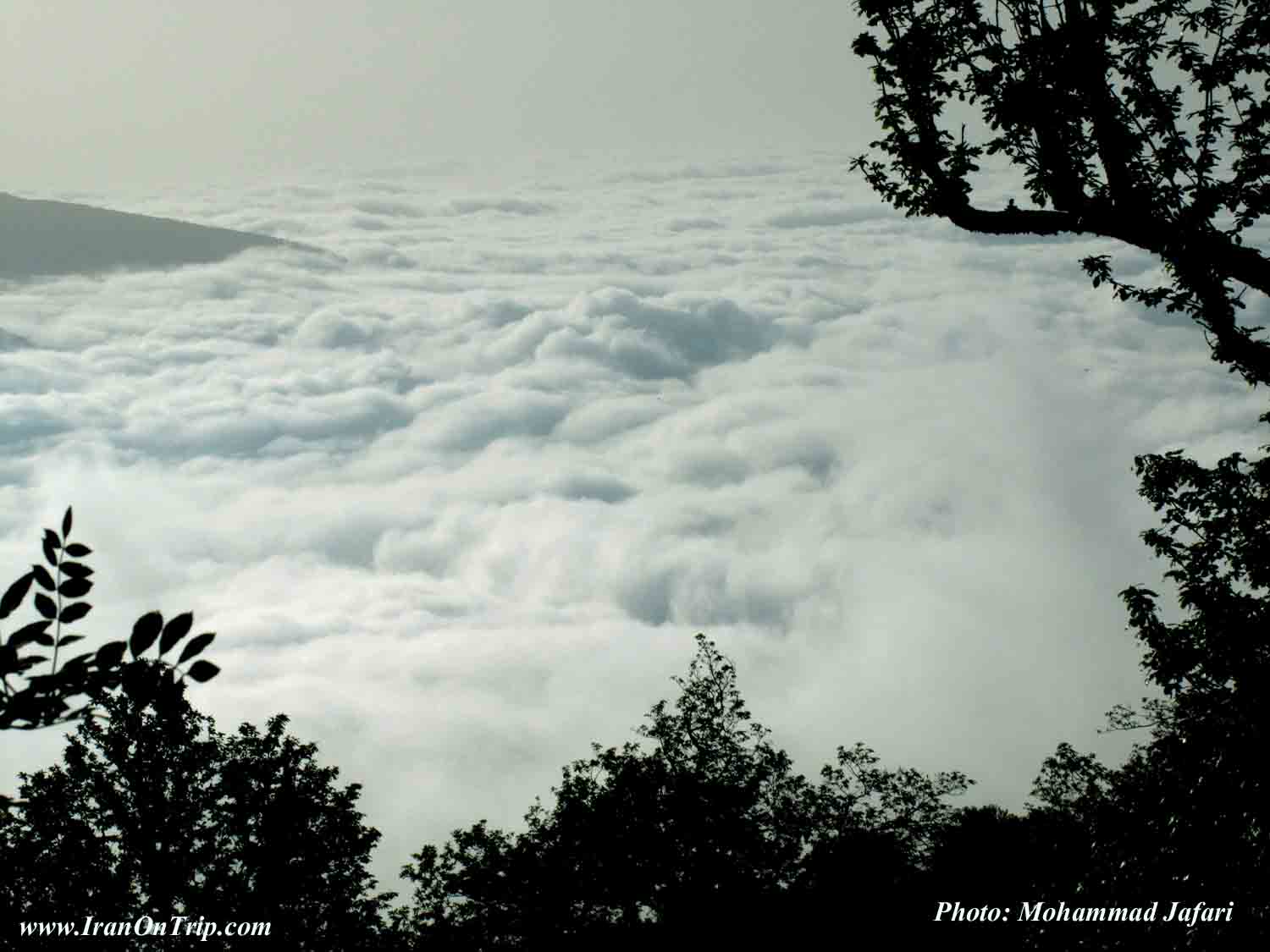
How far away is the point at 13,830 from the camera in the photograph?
1213 inches

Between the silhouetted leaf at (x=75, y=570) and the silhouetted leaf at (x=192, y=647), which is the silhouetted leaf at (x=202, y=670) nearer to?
the silhouetted leaf at (x=192, y=647)

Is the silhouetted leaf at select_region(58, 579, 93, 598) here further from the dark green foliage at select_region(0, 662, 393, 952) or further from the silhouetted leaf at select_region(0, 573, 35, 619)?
the dark green foliage at select_region(0, 662, 393, 952)

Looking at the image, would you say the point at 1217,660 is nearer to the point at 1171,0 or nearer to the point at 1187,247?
the point at 1187,247

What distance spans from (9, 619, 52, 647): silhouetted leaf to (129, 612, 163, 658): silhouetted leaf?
1.74 ft

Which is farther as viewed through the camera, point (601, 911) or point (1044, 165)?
point (601, 911)

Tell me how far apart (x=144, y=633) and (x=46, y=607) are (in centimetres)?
92

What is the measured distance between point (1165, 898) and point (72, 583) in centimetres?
1199

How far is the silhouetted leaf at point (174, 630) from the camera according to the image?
666 cm

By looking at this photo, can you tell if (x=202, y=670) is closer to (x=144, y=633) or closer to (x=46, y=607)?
(x=144, y=633)

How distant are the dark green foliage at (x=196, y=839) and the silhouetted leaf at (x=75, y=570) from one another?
80.4 feet

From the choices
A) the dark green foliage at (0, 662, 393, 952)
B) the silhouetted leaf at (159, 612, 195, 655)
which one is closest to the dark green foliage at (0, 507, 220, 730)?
the silhouetted leaf at (159, 612, 195, 655)

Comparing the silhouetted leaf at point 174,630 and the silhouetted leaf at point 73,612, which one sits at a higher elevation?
the silhouetted leaf at point 73,612

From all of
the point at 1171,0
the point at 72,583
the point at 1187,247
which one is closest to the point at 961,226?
the point at 1187,247

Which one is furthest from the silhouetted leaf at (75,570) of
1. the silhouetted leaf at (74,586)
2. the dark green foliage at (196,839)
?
the dark green foliage at (196,839)
